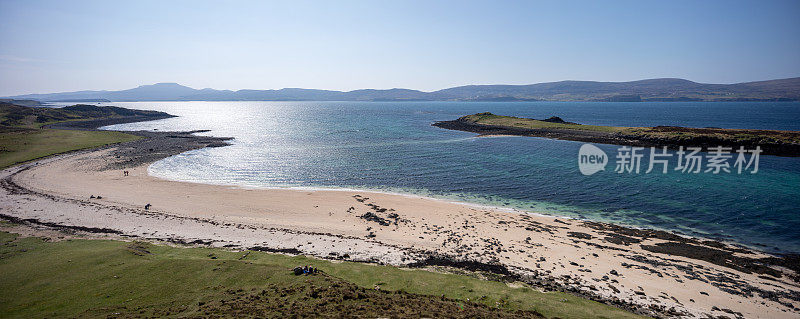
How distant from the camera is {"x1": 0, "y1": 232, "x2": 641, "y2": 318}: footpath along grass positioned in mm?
12875

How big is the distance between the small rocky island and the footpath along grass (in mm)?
71019

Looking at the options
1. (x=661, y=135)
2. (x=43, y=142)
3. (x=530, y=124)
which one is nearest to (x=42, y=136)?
(x=43, y=142)

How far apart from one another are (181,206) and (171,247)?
13.1 m

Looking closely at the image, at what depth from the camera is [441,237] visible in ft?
80.9

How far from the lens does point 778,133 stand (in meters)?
62.3

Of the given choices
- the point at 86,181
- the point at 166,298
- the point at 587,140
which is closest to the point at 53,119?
the point at 86,181

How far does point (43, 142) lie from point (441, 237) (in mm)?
90151

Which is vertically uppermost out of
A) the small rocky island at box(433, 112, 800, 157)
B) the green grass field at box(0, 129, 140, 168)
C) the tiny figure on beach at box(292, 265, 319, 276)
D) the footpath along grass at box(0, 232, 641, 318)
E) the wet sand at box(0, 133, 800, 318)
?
the small rocky island at box(433, 112, 800, 157)

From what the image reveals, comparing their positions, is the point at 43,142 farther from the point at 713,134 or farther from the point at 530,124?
the point at 713,134

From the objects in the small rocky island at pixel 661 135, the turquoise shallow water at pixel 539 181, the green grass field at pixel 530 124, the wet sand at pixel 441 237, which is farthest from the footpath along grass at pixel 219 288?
the green grass field at pixel 530 124

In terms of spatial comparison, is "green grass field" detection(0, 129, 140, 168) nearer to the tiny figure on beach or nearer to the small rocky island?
the tiny figure on beach

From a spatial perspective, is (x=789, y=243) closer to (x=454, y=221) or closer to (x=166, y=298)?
(x=454, y=221)

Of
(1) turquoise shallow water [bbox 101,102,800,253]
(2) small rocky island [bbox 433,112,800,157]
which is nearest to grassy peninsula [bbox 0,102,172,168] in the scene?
(1) turquoise shallow water [bbox 101,102,800,253]

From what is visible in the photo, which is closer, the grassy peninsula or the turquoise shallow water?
the turquoise shallow water
